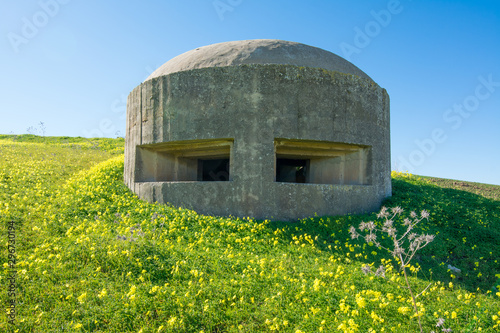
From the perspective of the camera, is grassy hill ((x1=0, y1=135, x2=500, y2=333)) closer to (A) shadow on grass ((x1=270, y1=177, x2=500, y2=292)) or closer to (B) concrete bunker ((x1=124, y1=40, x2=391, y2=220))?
(A) shadow on grass ((x1=270, y1=177, x2=500, y2=292))

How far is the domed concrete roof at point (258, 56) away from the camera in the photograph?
774 centimetres

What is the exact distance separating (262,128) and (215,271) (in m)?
3.31

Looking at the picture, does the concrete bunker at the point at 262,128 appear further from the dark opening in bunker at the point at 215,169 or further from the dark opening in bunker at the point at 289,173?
the dark opening in bunker at the point at 289,173

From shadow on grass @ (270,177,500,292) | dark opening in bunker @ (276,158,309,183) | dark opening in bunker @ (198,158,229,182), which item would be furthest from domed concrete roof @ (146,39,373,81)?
dark opening in bunker @ (276,158,309,183)

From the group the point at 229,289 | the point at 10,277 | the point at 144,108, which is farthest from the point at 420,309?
the point at 144,108

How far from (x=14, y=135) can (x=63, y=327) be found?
20559 millimetres

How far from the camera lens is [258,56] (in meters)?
7.78

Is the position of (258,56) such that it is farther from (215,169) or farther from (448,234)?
(448,234)

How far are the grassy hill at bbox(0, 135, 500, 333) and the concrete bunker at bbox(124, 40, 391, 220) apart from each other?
19.7 inches

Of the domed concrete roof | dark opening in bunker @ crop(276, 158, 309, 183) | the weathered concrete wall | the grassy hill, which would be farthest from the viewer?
dark opening in bunker @ crop(276, 158, 309, 183)

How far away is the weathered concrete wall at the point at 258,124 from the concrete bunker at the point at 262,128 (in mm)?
21

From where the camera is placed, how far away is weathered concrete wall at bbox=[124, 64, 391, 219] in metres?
6.98

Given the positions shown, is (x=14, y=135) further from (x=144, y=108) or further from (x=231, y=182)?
(x=231, y=182)

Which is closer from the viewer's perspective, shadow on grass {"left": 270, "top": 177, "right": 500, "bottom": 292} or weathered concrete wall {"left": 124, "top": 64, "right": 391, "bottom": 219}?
shadow on grass {"left": 270, "top": 177, "right": 500, "bottom": 292}
